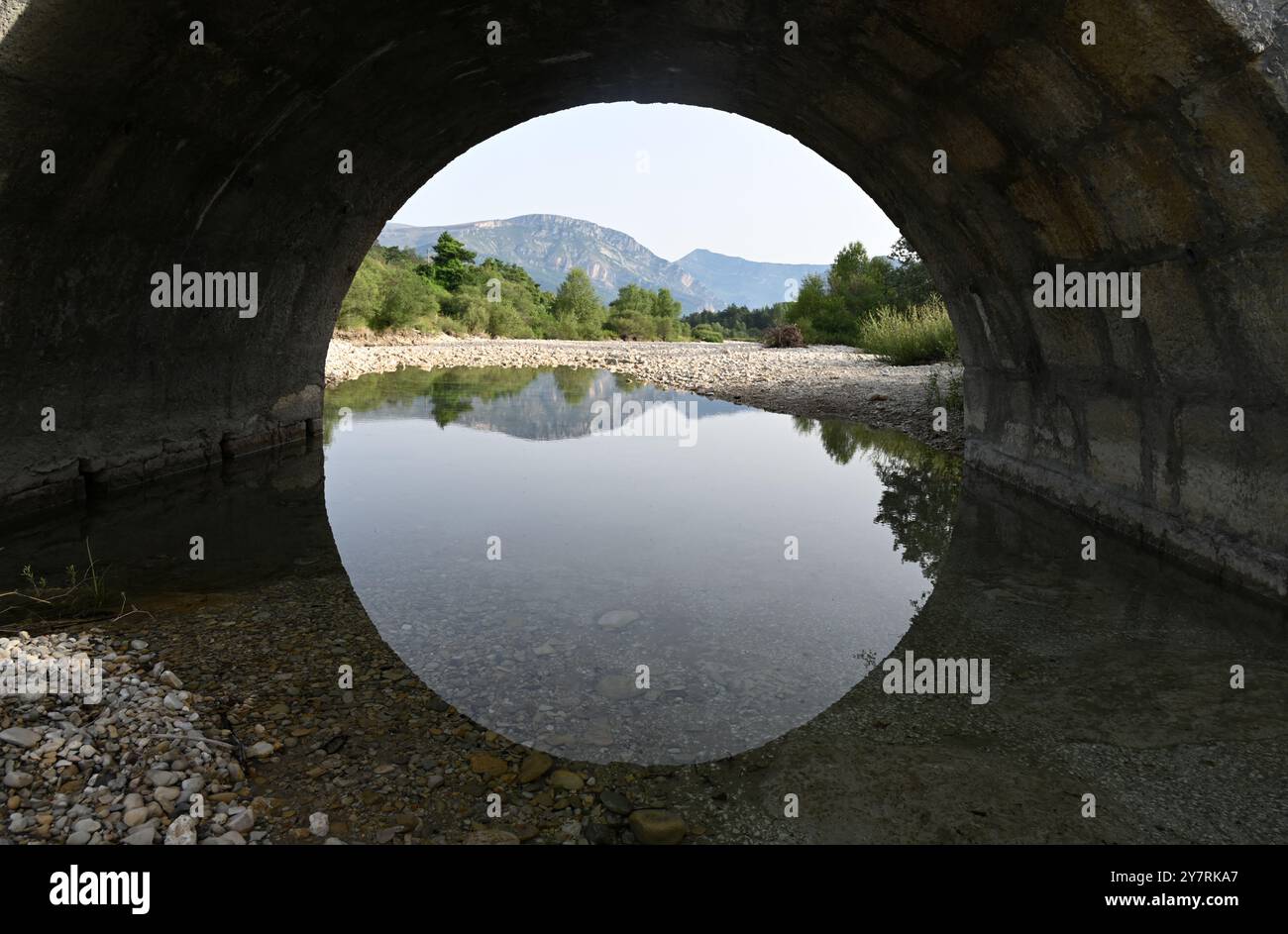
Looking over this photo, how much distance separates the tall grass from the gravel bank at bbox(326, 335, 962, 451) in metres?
0.40

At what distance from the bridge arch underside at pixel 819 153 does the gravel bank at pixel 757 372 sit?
4.87m

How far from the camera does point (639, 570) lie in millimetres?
→ 6152

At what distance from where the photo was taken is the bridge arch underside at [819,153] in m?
4.45

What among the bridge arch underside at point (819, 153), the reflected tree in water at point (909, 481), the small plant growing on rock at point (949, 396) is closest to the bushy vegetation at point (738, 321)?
the small plant growing on rock at point (949, 396)

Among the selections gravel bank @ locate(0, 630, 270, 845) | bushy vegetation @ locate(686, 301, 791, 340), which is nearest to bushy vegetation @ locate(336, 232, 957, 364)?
bushy vegetation @ locate(686, 301, 791, 340)

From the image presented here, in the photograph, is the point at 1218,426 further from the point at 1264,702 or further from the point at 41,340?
the point at 41,340

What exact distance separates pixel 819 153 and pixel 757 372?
49.6ft

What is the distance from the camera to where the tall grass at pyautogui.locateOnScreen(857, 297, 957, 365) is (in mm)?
19672

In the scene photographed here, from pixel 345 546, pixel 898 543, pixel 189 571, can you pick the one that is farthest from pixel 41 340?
pixel 898 543

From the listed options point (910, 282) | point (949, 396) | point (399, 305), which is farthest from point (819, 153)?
point (399, 305)

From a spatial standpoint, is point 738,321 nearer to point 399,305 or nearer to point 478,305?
point 478,305

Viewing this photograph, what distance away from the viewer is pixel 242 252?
8.24m

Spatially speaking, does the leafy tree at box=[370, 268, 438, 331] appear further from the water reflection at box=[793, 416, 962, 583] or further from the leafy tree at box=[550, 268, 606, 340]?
the water reflection at box=[793, 416, 962, 583]
